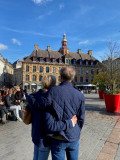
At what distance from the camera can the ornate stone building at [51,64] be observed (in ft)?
122

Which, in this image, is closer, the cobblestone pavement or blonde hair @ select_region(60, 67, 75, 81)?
blonde hair @ select_region(60, 67, 75, 81)

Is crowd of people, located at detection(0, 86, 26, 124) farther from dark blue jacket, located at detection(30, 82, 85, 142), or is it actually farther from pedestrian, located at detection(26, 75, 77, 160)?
dark blue jacket, located at detection(30, 82, 85, 142)

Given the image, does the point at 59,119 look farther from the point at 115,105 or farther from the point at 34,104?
the point at 115,105

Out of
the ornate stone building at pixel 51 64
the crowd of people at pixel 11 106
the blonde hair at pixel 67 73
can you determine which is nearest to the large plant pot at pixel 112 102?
the crowd of people at pixel 11 106

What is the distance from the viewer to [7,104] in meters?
5.96

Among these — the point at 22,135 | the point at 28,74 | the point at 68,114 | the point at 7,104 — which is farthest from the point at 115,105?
the point at 28,74

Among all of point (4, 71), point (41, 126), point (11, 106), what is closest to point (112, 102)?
point (11, 106)

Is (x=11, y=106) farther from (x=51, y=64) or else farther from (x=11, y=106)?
(x=51, y=64)

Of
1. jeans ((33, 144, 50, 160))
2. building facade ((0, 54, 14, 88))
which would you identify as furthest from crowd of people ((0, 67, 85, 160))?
building facade ((0, 54, 14, 88))

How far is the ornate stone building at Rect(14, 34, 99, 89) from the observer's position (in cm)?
3712

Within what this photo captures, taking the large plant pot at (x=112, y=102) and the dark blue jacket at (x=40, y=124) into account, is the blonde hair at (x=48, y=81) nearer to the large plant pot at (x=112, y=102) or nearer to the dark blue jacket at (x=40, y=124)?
the dark blue jacket at (x=40, y=124)

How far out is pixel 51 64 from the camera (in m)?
39.0

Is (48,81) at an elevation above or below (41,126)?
above

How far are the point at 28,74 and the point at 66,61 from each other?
40.7 ft
